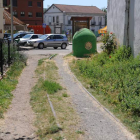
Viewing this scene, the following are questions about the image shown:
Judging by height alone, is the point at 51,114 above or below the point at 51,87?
below

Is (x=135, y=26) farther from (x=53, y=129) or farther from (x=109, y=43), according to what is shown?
(x=53, y=129)

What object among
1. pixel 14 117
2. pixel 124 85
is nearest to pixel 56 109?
pixel 14 117

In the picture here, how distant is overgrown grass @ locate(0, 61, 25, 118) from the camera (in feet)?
28.3

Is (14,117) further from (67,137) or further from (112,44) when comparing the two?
(112,44)

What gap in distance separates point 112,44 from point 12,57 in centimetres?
577

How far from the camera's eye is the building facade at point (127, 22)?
13969 millimetres

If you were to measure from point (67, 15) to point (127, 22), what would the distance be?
206ft

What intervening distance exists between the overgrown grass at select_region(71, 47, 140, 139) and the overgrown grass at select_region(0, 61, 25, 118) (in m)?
2.82

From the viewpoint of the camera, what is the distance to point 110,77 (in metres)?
11.7

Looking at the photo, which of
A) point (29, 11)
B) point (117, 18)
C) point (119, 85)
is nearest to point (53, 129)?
point (119, 85)

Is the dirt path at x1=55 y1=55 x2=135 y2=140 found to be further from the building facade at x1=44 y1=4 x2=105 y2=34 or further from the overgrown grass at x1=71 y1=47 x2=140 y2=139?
the building facade at x1=44 y1=4 x2=105 y2=34

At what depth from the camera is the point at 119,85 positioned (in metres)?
10.0

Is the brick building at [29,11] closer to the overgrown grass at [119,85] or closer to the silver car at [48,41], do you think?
the silver car at [48,41]

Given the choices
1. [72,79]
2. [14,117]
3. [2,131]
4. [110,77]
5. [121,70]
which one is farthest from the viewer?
[72,79]
